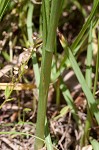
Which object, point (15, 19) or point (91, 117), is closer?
point (91, 117)

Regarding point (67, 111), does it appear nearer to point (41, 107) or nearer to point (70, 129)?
point (70, 129)

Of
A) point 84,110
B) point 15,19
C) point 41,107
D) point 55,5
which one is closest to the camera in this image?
point 55,5

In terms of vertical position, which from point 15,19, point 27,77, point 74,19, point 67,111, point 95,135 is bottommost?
point 95,135

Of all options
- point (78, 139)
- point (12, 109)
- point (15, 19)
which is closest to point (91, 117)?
point (78, 139)

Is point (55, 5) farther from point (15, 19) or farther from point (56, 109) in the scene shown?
point (15, 19)

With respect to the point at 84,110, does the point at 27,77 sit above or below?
above

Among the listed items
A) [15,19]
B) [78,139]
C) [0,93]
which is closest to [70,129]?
[78,139]

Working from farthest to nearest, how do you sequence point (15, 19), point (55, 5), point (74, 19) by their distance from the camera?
point (74, 19) < point (15, 19) < point (55, 5)
